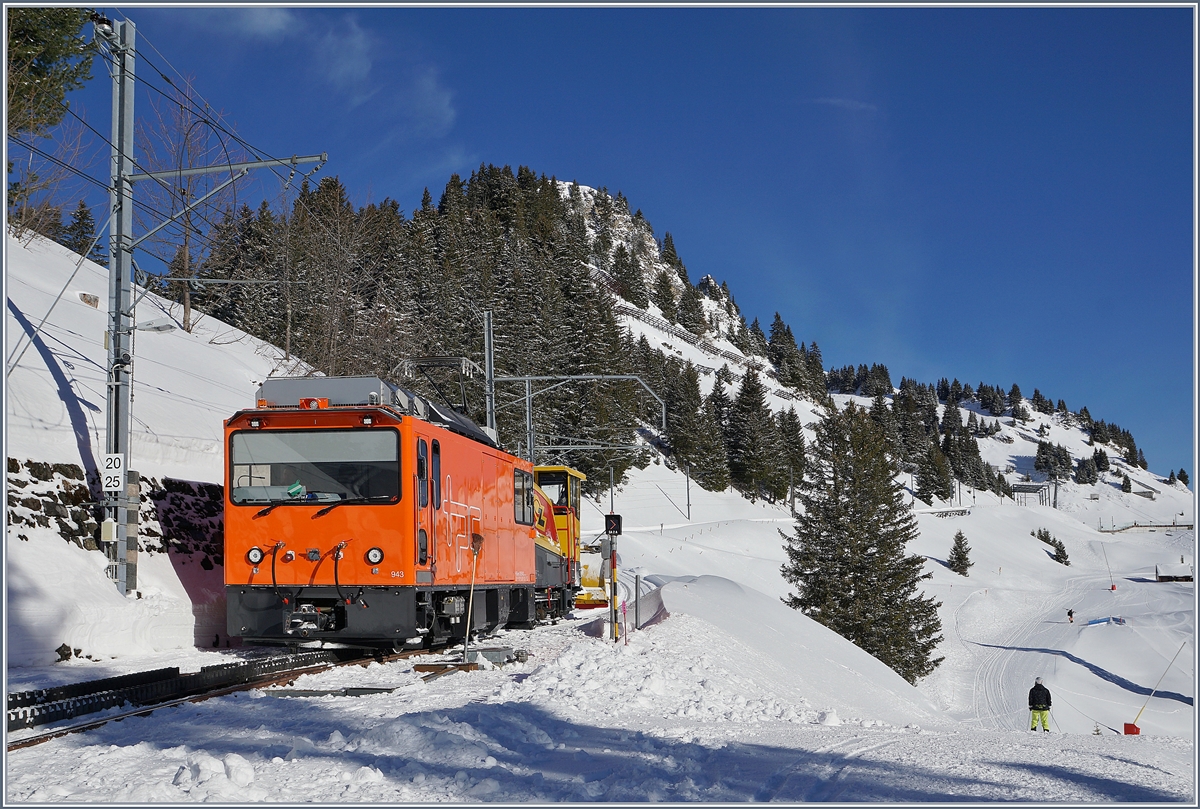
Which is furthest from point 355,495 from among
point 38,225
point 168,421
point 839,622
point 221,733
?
point 839,622

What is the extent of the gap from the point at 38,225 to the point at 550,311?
4591 centimetres

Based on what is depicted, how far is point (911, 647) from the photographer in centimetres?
3938

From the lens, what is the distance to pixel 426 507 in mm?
12359

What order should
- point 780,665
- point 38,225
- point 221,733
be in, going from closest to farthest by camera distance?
point 221,733 < point 780,665 < point 38,225

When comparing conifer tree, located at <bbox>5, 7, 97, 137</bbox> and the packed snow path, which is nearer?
the packed snow path

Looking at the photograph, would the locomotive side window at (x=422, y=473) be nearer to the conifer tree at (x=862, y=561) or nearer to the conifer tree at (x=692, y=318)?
the conifer tree at (x=862, y=561)

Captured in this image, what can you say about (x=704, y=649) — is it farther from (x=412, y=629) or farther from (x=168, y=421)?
(x=168, y=421)

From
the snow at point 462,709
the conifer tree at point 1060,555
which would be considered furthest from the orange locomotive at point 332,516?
the conifer tree at point 1060,555

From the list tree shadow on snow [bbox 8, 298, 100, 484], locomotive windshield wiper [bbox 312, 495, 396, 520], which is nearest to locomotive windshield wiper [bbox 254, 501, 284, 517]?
locomotive windshield wiper [bbox 312, 495, 396, 520]

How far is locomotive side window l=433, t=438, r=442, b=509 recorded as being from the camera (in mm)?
12742

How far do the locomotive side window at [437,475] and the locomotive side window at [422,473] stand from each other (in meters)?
0.27

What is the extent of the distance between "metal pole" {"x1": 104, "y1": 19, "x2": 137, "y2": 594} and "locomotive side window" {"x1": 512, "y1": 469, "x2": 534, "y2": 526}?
6545 mm

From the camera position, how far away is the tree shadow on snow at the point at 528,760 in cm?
572

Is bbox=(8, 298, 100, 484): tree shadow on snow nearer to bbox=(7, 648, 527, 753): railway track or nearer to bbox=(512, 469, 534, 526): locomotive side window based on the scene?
bbox=(7, 648, 527, 753): railway track
